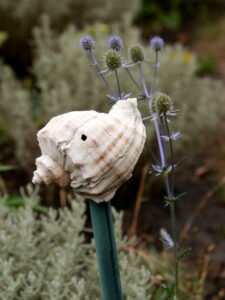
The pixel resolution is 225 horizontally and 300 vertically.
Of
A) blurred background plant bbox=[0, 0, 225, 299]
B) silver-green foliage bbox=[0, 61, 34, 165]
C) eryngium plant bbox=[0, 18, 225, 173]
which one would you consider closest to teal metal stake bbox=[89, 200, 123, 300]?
blurred background plant bbox=[0, 0, 225, 299]

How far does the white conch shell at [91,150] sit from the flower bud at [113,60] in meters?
0.19

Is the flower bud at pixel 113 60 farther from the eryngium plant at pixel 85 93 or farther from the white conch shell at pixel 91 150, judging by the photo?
the eryngium plant at pixel 85 93

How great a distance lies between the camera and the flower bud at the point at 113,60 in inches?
39.9

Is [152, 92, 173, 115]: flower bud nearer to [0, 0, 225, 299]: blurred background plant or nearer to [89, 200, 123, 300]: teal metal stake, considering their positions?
[89, 200, 123, 300]: teal metal stake

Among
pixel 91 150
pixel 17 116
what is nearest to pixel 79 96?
pixel 17 116

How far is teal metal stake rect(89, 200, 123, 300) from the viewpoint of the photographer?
34.9 inches

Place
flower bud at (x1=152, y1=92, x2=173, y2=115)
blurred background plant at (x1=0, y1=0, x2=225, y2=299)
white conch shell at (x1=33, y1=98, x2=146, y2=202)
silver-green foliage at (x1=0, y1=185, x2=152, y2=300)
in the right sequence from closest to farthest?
white conch shell at (x1=33, y1=98, x2=146, y2=202), flower bud at (x1=152, y1=92, x2=173, y2=115), silver-green foliage at (x1=0, y1=185, x2=152, y2=300), blurred background plant at (x1=0, y1=0, x2=225, y2=299)

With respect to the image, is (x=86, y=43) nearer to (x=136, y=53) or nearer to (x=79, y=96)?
(x=136, y=53)

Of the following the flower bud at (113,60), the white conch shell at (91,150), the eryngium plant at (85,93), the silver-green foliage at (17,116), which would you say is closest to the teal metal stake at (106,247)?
the white conch shell at (91,150)

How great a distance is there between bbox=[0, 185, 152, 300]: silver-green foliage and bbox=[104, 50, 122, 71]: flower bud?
2.09 feet

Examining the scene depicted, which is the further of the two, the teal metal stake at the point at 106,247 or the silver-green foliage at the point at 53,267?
the silver-green foliage at the point at 53,267

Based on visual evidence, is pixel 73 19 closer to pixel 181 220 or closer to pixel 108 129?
pixel 181 220

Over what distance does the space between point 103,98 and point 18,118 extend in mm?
568

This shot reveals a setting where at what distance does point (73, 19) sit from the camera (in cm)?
402
